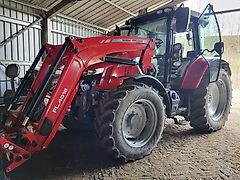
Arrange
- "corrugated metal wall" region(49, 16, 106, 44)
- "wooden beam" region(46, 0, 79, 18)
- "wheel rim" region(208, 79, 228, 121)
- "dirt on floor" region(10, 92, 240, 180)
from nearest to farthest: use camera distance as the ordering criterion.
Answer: "dirt on floor" region(10, 92, 240, 180), "wheel rim" region(208, 79, 228, 121), "wooden beam" region(46, 0, 79, 18), "corrugated metal wall" region(49, 16, 106, 44)

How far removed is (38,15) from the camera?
25.5 ft

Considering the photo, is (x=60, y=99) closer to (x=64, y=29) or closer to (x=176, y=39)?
(x=176, y=39)

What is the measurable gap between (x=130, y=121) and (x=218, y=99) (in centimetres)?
243

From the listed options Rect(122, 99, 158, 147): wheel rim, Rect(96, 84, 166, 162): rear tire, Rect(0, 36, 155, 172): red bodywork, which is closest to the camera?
Rect(0, 36, 155, 172): red bodywork

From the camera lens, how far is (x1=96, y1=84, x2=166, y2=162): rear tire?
277 centimetres

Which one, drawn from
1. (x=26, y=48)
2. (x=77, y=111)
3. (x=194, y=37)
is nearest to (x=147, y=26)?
(x=194, y=37)


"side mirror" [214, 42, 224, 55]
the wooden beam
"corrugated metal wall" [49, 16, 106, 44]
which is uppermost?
the wooden beam

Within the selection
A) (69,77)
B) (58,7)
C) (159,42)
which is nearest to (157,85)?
(159,42)

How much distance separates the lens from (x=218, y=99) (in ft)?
15.6

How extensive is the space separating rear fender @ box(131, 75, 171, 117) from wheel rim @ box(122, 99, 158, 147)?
29 centimetres

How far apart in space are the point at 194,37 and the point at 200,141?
5.84ft

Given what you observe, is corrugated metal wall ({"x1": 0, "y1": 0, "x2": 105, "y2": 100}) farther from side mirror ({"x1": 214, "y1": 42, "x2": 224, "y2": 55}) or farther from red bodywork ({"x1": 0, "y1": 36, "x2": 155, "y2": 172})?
side mirror ({"x1": 214, "y1": 42, "x2": 224, "y2": 55})

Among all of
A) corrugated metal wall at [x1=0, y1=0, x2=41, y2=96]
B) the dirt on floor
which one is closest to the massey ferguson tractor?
the dirt on floor

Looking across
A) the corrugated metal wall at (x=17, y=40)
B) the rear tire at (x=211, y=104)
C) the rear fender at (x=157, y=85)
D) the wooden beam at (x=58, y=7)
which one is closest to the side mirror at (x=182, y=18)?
the rear fender at (x=157, y=85)
